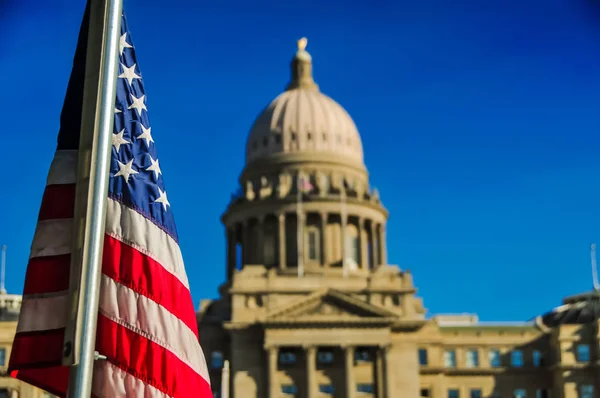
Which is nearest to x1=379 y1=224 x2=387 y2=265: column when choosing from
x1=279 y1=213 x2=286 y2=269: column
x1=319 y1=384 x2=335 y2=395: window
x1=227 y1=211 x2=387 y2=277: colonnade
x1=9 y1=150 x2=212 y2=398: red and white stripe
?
x1=227 y1=211 x2=387 y2=277: colonnade

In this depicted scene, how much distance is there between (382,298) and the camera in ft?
349

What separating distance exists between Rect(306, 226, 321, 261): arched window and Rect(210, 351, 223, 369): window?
18.2m

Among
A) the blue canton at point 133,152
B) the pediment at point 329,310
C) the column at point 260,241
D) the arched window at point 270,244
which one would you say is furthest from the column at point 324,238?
the blue canton at point 133,152

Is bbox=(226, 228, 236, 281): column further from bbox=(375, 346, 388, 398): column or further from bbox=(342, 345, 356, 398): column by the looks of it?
bbox=(375, 346, 388, 398): column

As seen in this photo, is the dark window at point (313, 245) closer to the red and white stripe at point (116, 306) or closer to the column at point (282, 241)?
the column at point (282, 241)

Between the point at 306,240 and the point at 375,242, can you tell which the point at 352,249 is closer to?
the point at 375,242

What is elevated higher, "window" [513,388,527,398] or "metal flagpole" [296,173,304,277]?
"metal flagpole" [296,173,304,277]

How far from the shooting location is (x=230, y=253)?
4875 inches

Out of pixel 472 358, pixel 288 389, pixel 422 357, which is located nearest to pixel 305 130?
pixel 422 357

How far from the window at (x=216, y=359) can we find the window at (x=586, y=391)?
37.7 metres

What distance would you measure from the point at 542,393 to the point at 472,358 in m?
8.27

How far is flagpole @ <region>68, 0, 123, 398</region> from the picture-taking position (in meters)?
15.2

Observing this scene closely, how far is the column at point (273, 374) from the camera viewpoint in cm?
9988

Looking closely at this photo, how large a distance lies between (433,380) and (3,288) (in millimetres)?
56454
